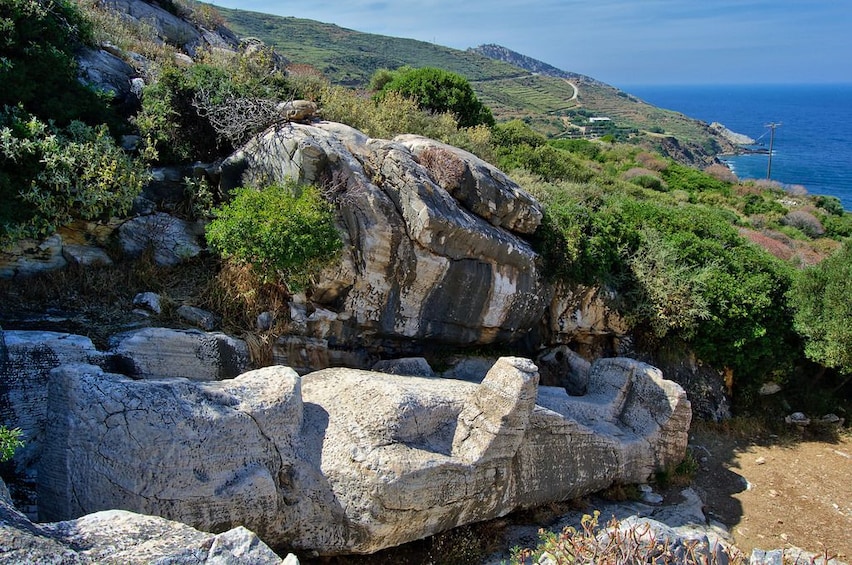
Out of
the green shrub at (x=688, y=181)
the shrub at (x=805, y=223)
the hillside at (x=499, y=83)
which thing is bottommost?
the shrub at (x=805, y=223)

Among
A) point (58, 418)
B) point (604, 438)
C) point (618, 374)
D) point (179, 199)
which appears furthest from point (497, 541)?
point (179, 199)

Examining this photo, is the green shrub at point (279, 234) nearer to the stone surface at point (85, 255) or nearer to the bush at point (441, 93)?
the stone surface at point (85, 255)

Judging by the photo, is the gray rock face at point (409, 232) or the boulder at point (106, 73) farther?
the boulder at point (106, 73)

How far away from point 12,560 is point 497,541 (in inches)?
235

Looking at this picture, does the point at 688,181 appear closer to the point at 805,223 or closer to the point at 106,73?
the point at 805,223

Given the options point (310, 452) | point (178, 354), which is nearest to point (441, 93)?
point (178, 354)

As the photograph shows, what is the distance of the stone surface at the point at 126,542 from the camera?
14.4 feet

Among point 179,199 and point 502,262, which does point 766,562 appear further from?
point 179,199

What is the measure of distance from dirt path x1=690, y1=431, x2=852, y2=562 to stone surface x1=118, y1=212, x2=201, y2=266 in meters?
9.91

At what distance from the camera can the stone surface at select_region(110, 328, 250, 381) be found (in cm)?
791

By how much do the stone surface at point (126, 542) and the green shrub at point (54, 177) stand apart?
4.64m

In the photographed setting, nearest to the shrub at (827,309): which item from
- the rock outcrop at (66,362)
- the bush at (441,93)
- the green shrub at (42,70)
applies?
the rock outcrop at (66,362)

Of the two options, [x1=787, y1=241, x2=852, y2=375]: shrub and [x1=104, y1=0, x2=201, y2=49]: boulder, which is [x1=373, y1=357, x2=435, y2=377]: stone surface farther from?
[x1=104, y1=0, x2=201, y2=49]: boulder

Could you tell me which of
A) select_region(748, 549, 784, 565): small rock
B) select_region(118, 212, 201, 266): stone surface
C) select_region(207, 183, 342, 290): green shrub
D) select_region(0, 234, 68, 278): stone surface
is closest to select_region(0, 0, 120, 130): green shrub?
select_region(118, 212, 201, 266): stone surface
